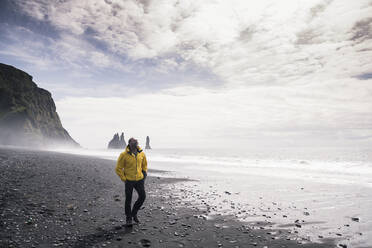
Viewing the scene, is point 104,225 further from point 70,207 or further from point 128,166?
point 70,207

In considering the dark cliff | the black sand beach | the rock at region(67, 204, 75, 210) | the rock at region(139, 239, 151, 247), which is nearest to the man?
the black sand beach

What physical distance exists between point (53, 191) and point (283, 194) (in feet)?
50.7

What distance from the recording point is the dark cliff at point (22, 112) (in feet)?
258

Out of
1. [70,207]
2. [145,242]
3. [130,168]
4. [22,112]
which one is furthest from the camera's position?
[22,112]

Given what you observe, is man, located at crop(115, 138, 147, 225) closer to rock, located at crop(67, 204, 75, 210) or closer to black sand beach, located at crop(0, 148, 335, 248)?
black sand beach, located at crop(0, 148, 335, 248)

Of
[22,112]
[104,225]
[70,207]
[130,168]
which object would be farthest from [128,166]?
[22,112]

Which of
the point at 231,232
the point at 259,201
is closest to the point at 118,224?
the point at 231,232

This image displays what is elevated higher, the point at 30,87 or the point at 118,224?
the point at 30,87

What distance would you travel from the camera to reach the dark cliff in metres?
78.6

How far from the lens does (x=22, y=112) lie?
275 ft

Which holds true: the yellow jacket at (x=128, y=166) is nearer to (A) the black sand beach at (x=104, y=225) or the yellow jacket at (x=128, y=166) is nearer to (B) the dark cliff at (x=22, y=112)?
(A) the black sand beach at (x=104, y=225)

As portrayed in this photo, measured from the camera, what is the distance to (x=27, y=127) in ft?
277

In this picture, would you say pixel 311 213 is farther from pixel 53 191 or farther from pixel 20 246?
pixel 53 191

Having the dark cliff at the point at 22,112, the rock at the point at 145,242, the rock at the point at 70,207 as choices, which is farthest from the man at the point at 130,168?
the dark cliff at the point at 22,112
